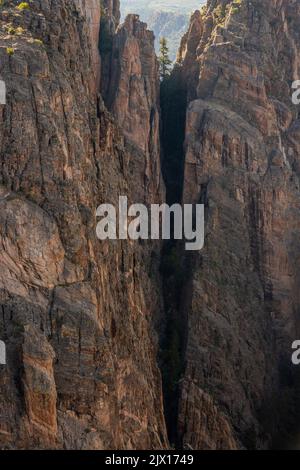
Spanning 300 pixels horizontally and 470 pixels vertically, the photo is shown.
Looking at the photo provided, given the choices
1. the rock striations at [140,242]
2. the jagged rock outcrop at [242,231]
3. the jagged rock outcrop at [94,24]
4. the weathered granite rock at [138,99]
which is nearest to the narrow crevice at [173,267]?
the rock striations at [140,242]

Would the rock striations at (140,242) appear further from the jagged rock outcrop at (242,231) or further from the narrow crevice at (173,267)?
the narrow crevice at (173,267)

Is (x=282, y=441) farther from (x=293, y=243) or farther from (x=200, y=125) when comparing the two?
(x=200, y=125)

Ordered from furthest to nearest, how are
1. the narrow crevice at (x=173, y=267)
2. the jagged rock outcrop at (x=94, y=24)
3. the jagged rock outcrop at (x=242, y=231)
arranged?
the jagged rock outcrop at (x=94, y=24), the jagged rock outcrop at (x=242, y=231), the narrow crevice at (x=173, y=267)

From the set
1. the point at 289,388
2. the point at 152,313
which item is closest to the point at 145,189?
the point at 152,313

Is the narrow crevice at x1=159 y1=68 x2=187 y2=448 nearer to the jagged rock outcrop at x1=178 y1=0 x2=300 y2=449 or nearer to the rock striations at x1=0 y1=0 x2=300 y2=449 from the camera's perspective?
the rock striations at x1=0 y1=0 x2=300 y2=449

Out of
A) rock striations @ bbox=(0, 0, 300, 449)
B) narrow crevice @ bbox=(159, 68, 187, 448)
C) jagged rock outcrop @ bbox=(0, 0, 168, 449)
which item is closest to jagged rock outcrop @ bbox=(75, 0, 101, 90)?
rock striations @ bbox=(0, 0, 300, 449)

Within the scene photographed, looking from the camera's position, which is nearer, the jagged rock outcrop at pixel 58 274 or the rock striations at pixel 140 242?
the jagged rock outcrop at pixel 58 274
